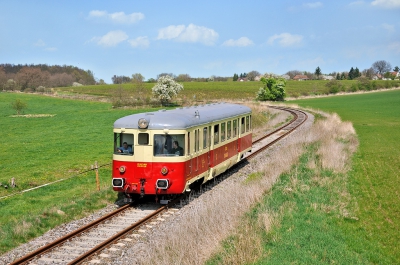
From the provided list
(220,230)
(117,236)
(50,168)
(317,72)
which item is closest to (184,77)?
(317,72)

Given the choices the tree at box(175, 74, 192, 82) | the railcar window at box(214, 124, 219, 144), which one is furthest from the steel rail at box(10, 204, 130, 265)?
the tree at box(175, 74, 192, 82)

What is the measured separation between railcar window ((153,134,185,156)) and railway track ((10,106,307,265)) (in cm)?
174

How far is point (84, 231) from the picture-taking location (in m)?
11.9

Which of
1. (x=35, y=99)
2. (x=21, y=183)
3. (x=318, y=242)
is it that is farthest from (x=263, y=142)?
(x=35, y=99)

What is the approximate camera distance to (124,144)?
14.2m

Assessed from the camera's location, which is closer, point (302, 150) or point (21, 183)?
point (21, 183)

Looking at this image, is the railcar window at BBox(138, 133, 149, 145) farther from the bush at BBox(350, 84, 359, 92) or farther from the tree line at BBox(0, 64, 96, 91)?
the bush at BBox(350, 84, 359, 92)

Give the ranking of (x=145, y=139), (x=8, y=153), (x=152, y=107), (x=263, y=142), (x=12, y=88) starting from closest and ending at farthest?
(x=145, y=139)
(x=263, y=142)
(x=8, y=153)
(x=152, y=107)
(x=12, y=88)

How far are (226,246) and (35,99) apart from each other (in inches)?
3467

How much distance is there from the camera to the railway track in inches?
395

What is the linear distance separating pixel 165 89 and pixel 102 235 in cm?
6432

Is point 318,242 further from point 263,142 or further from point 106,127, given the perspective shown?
point 106,127

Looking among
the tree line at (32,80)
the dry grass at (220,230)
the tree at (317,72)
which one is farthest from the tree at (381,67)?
the dry grass at (220,230)

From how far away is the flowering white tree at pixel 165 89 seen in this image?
246ft
